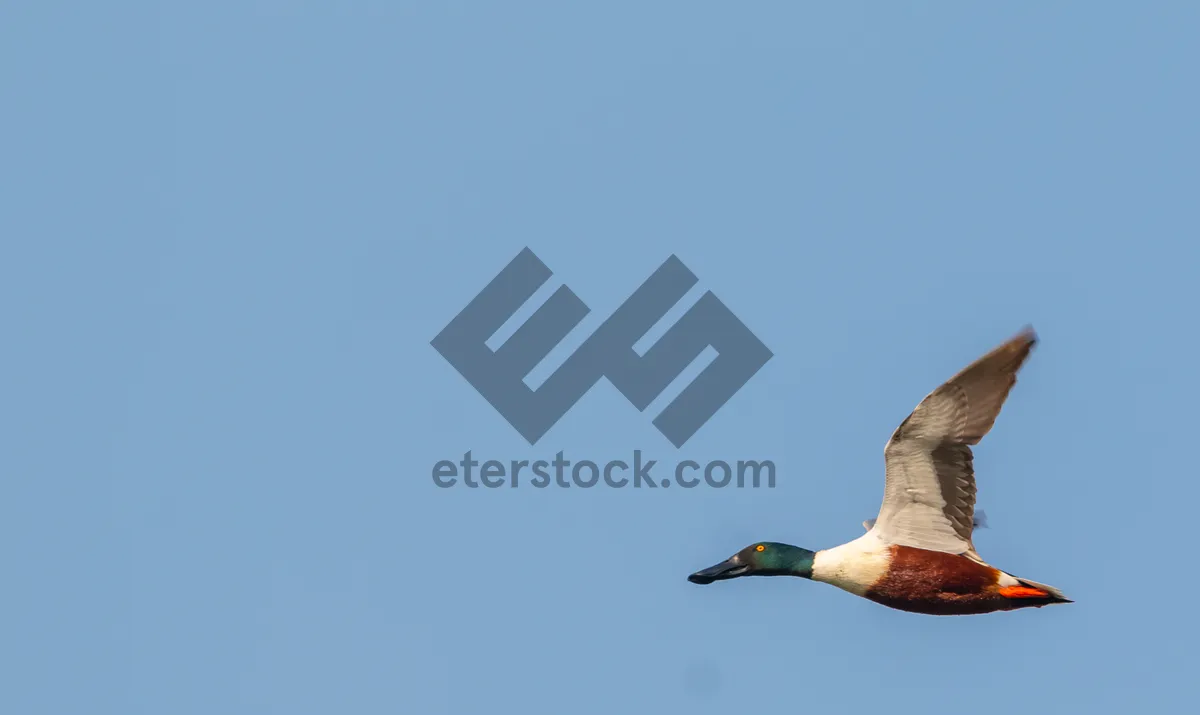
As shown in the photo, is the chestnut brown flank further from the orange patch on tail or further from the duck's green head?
the duck's green head

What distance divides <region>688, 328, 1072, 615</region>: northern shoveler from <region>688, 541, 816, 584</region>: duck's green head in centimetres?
7

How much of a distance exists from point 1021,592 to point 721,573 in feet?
11.4

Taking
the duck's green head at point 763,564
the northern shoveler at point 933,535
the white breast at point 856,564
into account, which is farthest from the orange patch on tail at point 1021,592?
the duck's green head at point 763,564

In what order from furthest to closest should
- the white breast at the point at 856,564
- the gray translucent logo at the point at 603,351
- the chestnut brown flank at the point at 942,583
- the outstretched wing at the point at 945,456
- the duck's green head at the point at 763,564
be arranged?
1. the gray translucent logo at the point at 603,351
2. the duck's green head at the point at 763,564
3. the white breast at the point at 856,564
4. the chestnut brown flank at the point at 942,583
5. the outstretched wing at the point at 945,456

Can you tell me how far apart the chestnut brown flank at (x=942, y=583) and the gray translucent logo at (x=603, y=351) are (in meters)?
8.49

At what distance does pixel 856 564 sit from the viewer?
55.8 feet

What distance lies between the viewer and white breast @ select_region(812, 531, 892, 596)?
16.9 metres

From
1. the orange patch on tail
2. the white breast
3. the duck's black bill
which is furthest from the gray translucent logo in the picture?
the orange patch on tail

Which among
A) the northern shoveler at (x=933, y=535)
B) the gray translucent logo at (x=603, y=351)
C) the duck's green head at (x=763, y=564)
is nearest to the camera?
the northern shoveler at (x=933, y=535)

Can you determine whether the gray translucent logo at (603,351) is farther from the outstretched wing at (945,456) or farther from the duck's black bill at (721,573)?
the outstretched wing at (945,456)

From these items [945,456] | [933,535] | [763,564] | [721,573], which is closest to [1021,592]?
[933,535]

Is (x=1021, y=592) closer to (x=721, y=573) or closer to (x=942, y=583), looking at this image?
(x=942, y=583)

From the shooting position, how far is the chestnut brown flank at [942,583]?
1661 cm

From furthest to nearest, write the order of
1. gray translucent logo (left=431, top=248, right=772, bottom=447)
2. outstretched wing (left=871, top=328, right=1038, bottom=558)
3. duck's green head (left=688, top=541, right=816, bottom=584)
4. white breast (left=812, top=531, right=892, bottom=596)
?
gray translucent logo (left=431, top=248, right=772, bottom=447), duck's green head (left=688, top=541, right=816, bottom=584), white breast (left=812, top=531, right=892, bottom=596), outstretched wing (left=871, top=328, right=1038, bottom=558)
